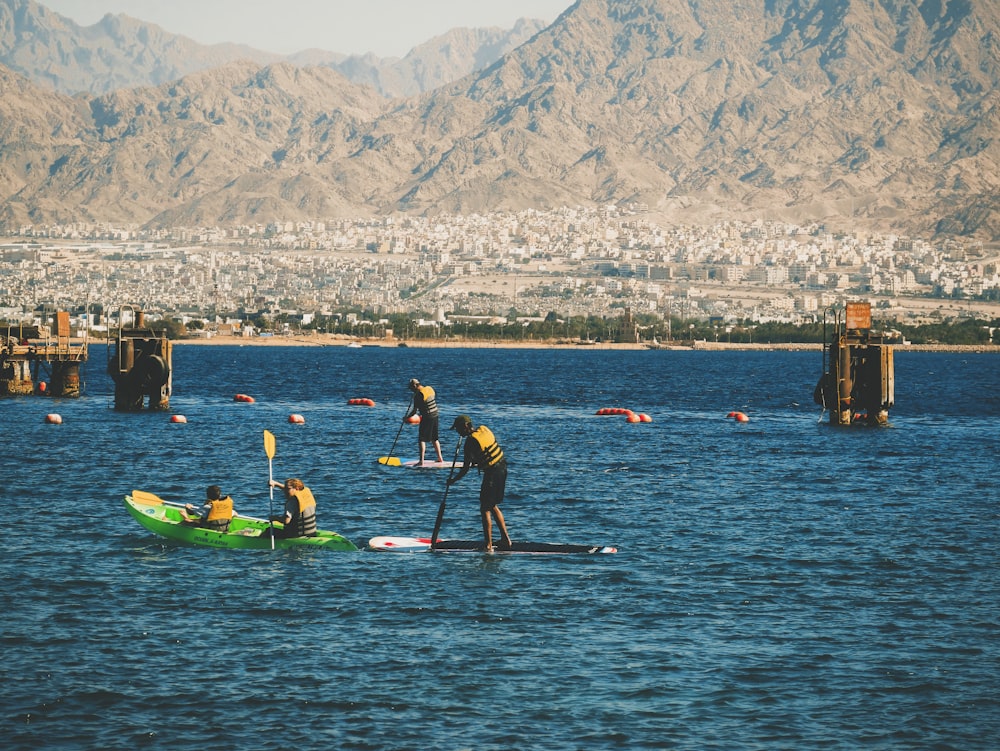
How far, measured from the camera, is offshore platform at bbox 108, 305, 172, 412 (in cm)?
7825

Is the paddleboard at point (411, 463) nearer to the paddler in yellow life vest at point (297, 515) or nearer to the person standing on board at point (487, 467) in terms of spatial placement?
the paddler in yellow life vest at point (297, 515)

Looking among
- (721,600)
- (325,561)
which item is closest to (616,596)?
(721,600)

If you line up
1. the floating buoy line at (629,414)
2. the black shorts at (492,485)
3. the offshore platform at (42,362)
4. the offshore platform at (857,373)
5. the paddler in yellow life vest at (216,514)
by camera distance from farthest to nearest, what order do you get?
the offshore platform at (42,362), the floating buoy line at (629,414), the offshore platform at (857,373), the paddler in yellow life vest at (216,514), the black shorts at (492,485)

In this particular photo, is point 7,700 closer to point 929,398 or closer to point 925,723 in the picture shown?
point 925,723

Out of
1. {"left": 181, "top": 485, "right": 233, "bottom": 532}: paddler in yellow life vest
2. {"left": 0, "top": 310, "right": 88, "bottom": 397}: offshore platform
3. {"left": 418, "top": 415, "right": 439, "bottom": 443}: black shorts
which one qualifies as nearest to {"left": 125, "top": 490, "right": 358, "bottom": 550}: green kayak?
{"left": 181, "top": 485, "right": 233, "bottom": 532}: paddler in yellow life vest

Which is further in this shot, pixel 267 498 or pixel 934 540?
pixel 267 498

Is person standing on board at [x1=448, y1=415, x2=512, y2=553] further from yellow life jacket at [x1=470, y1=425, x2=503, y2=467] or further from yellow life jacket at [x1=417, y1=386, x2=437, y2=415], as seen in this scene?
yellow life jacket at [x1=417, y1=386, x2=437, y2=415]

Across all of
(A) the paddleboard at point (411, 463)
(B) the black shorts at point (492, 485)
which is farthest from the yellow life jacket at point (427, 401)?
(B) the black shorts at point (492, 485)

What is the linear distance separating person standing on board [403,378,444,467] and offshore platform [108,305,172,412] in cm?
3121

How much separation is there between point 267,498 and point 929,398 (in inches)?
3229

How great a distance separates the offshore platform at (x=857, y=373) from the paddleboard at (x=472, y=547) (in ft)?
130

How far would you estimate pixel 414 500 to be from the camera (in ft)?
141

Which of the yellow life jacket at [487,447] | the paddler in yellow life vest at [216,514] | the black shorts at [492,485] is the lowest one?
the paddler in yellow life vest at [216,514]

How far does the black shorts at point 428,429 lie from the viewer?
165 feet
